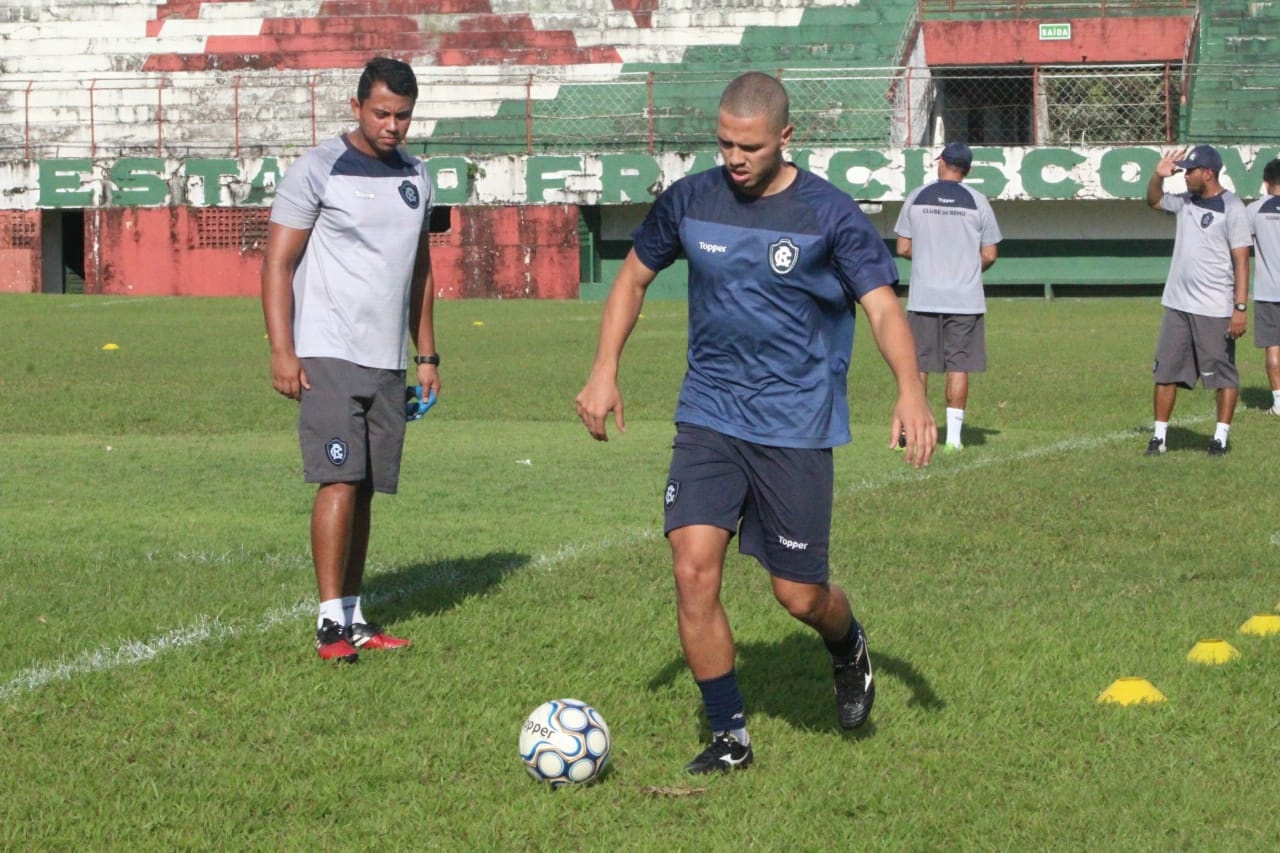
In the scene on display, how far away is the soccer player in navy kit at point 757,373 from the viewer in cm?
457

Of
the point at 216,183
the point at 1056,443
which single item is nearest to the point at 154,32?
the point at 216,183

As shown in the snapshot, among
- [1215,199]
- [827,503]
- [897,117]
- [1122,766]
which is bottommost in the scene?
[1122,766]

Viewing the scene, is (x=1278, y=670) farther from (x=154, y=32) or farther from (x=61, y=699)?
(x=154, y=32)

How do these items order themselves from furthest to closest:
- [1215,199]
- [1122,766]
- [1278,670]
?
[1215,199] < [1278,670] < [1122,766]

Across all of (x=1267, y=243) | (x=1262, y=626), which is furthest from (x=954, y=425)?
(x=1262, y=626)

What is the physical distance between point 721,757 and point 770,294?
1.29 m

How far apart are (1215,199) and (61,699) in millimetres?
8776

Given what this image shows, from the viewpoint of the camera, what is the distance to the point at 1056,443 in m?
12.0

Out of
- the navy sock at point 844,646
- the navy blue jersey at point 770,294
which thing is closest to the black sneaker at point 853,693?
the navy sock at point 844,646

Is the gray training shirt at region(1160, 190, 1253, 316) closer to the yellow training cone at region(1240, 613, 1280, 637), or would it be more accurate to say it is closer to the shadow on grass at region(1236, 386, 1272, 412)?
the shadow on grass at region(1236, 386, 1272, 412)

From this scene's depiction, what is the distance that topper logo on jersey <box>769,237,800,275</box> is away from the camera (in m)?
4.57

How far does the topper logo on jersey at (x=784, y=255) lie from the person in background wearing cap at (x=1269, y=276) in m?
10.1

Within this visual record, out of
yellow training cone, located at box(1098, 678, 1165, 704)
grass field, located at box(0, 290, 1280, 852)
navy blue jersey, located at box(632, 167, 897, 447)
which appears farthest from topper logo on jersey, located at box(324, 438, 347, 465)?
yellow training cone, located at box(1098, 678, 1165, 704)

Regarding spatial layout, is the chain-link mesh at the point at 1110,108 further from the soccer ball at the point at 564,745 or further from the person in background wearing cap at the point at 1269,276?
the soccer ball at the point at 564,745
